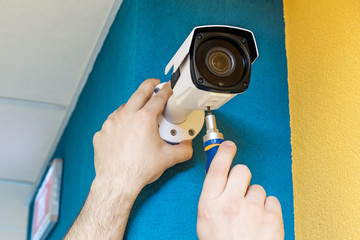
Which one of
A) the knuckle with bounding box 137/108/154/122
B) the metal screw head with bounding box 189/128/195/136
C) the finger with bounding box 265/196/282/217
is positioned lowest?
the finger with bounding box 265/196/282/217

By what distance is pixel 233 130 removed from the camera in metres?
1.34

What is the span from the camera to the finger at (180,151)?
47.8 inches

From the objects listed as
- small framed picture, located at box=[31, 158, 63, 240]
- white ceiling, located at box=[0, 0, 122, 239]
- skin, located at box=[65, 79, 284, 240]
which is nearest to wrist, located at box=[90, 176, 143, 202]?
skin, located at box=[65, 79, 284, 240]

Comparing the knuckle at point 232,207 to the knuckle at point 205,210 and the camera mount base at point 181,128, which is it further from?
the camera mount base at point 181,128

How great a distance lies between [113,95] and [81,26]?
12.4 inches

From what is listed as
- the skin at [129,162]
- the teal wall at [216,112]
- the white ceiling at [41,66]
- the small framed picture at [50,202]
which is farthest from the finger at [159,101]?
the small framed picture at [50,202]

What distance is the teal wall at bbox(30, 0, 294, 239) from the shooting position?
4.03 feet

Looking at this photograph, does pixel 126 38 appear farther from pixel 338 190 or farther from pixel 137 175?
pixel 338 190

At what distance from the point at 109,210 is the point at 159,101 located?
261mm

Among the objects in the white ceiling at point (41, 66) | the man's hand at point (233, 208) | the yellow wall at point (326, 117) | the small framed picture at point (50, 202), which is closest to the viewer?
the man's hand at point (233, 208)

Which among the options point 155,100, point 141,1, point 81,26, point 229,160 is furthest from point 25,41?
point 229,160

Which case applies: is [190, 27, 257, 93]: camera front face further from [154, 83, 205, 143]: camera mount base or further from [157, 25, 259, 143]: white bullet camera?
[154, 83, 205, 143]: camera mount base

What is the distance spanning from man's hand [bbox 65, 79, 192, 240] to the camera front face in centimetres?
21

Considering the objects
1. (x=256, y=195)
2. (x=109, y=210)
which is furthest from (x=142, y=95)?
(x=256, y=195)
